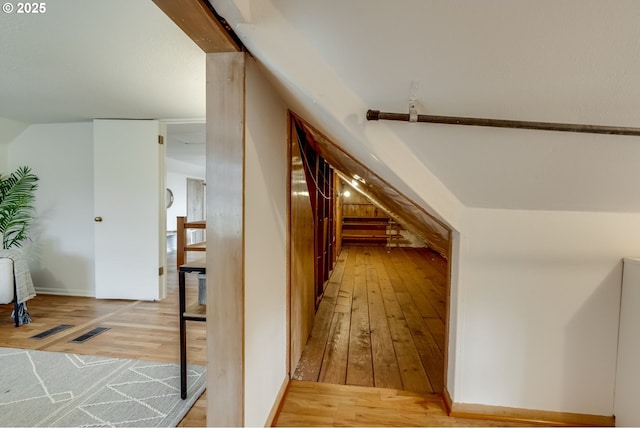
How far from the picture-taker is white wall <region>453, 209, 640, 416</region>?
4.51ft

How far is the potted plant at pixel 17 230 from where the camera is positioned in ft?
7.67

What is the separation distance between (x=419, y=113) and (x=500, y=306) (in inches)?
41.7

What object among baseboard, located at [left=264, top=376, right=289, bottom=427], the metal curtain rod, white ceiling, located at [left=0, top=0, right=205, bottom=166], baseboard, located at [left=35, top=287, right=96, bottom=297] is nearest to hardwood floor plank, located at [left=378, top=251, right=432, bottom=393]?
baseboard, located at [left=264, top=376, right=289, bottom=427]

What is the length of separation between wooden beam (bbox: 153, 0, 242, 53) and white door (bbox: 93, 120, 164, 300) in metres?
2.41

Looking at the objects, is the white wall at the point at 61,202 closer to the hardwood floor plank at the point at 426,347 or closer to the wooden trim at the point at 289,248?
the wooden trim at the point at 289,248

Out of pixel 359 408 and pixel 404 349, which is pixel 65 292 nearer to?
pixel 359 408

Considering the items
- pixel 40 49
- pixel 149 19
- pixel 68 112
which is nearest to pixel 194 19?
pixel 149 19

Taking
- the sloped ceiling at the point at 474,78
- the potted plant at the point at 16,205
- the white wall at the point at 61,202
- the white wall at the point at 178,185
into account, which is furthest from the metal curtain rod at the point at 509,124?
the white wall at the point at 178,185

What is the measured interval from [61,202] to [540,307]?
14.3ft

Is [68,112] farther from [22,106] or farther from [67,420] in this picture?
[67,420]

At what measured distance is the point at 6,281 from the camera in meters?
2.30

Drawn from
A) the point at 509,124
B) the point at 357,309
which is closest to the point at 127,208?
the point at 357,309

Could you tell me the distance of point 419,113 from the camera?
40.8 inches

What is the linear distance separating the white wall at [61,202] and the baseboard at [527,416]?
364cm
